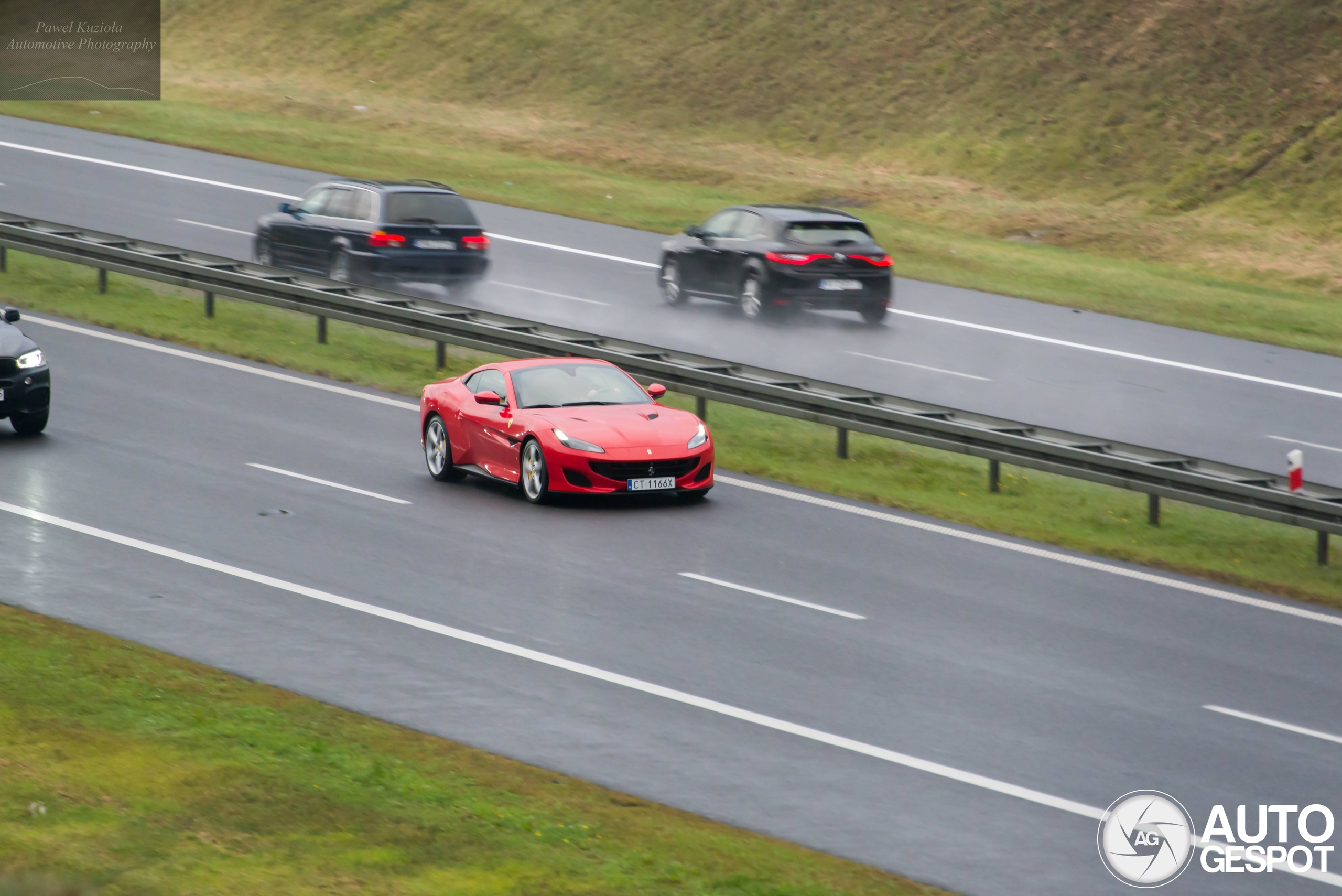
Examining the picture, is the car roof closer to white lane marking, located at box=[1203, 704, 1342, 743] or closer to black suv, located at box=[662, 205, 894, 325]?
black suv, located at box=[662, 205, 894, 325]

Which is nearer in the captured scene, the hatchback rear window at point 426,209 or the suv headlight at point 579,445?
the suv headlight at point 579,445

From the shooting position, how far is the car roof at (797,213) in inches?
1062

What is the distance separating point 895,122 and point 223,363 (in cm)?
2629

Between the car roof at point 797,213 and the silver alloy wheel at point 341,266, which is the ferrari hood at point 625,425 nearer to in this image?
the car roof at point 797,213

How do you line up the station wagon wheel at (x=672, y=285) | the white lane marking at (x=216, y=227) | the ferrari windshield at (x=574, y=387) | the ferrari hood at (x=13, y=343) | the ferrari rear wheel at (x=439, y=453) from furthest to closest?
the white lane marking at (x=216, y=227), the station wagon wheel at (x=672, y=285), the ferrari hood at (x=13, y=343), the ferrari rear wheel at (x=439, y=453), the ferrari windshield at (x=574, y=387)

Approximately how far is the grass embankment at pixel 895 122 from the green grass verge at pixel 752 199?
108 millimetres

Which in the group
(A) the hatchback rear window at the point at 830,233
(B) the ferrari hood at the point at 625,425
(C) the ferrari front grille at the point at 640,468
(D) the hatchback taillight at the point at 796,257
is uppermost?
(A) the hatchback rear window at the point at 830,233

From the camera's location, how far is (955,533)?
16500 millimetres

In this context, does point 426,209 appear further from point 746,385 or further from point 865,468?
point 865,468

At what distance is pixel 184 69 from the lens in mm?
53750

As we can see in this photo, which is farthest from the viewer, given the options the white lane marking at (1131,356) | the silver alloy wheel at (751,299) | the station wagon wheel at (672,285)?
the station wagon wheel at (672,285)

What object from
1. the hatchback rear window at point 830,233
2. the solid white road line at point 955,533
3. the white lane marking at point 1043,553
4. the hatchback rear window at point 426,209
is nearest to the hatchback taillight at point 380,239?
the hatchback rear window at point 426,209

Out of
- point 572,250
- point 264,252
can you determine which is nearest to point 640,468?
point 264,252

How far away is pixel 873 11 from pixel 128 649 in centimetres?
4217
